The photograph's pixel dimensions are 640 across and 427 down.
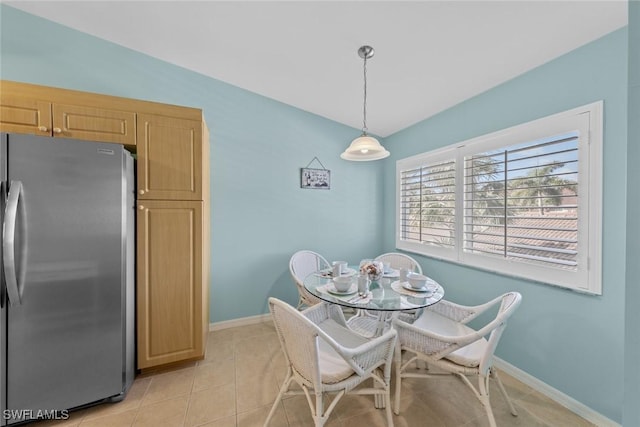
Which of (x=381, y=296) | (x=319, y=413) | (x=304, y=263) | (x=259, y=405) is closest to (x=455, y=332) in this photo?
(x=381, y=296)

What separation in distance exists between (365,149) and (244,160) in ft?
5.00

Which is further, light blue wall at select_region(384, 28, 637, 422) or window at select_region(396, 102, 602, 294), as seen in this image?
window at select_region(396, 102, 602, 294)

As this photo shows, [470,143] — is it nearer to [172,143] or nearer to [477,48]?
[477,48]

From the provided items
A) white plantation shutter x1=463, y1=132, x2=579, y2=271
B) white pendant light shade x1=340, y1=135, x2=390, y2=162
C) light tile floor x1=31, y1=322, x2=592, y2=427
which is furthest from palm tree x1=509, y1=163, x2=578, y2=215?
light tile floor x1=31, y1=322, x2=592, y2=427

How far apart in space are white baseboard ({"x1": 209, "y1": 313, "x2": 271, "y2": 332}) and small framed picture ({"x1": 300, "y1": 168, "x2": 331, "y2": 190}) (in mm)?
1702

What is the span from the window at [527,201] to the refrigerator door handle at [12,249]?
3.35 metres

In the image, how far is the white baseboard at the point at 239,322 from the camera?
2.72 meters

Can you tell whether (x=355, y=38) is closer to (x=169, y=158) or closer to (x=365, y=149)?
(x=365, y=149)

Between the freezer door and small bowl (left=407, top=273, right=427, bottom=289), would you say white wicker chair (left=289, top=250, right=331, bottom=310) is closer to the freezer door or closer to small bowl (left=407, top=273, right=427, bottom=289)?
small bowl (left=407, top=273, right=427, bottom=289)

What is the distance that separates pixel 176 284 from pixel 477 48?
2.97 metres

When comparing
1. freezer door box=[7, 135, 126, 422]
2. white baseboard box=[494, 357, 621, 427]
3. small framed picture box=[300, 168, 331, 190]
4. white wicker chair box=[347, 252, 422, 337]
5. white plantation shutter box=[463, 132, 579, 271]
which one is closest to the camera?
freezer door box=[7, 135, 126, 422]

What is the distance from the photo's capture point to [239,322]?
9.27 feet

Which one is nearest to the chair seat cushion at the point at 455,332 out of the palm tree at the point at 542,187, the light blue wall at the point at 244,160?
the palm tree at the point at 542,187

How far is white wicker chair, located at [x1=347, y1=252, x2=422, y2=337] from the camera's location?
2035mm
